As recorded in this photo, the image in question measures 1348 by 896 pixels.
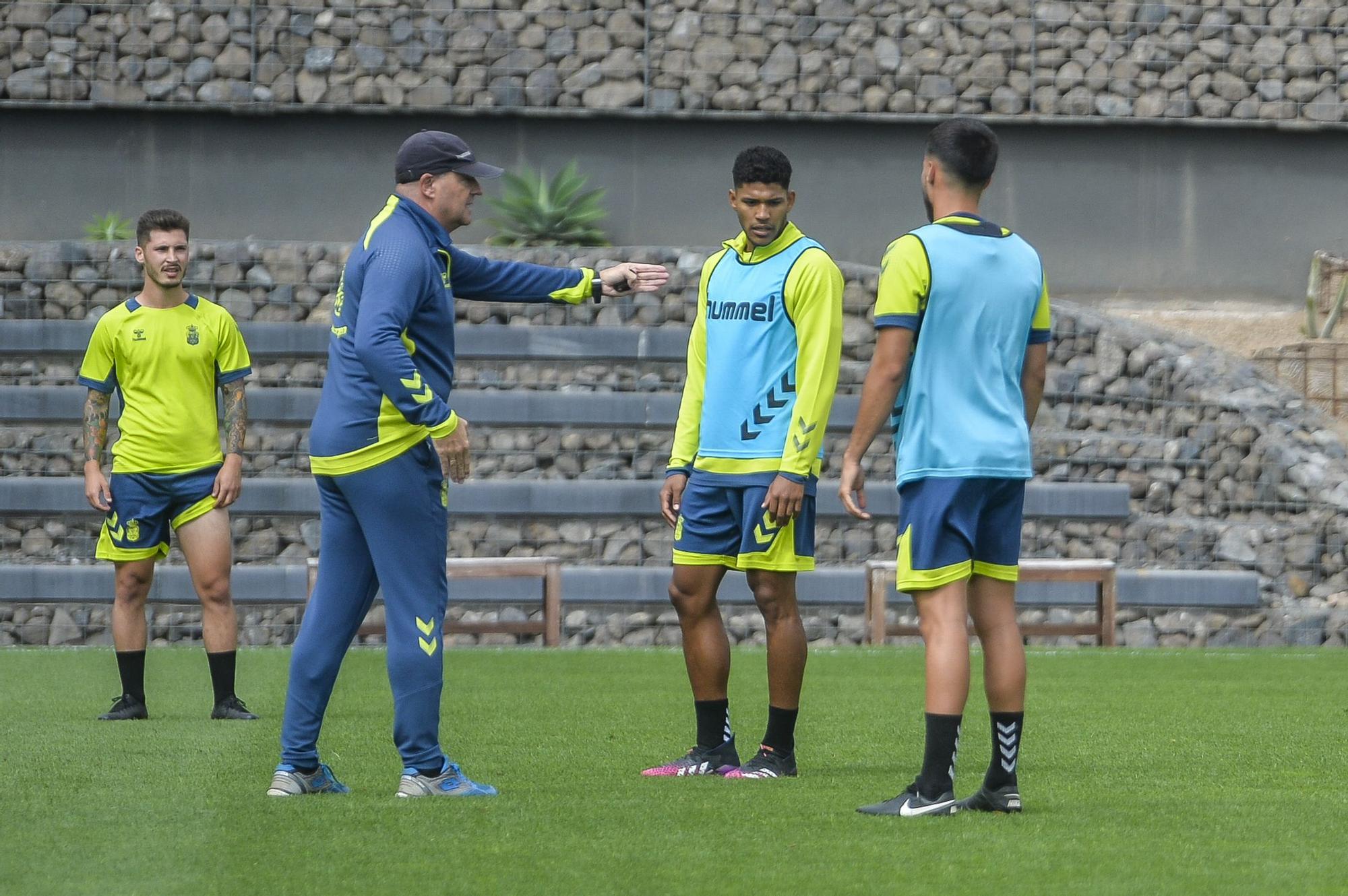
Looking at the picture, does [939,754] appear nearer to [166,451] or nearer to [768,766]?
[768,766]

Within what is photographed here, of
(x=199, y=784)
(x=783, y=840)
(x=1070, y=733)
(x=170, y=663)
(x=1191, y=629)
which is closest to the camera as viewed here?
(x=783, y=840)

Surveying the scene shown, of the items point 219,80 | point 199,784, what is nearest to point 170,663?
point 199,784

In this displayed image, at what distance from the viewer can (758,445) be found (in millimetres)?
6312

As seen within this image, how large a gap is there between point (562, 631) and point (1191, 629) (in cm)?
510

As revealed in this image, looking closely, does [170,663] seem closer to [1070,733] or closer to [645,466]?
[645,466]

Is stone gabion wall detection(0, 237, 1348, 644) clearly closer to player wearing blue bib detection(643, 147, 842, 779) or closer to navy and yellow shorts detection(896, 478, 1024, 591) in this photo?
player wearing blue bib detection(643, 147, 842, 779)

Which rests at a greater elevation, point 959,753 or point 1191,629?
point 959,753

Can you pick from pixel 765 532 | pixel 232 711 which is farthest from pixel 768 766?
pixel 232 711

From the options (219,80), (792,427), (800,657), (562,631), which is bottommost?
(562,631)

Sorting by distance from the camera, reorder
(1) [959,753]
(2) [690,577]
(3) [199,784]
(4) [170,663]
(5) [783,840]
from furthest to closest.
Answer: (4) [170,663] < (1) [959,753] < (2) [690,577] < (3) [199,784] < (5) [783,840]

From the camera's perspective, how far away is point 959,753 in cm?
695

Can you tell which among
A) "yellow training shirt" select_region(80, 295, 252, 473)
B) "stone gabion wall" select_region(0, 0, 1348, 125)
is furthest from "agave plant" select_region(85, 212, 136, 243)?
"yellow training shirt" select_region(80, 295, 252, 473)

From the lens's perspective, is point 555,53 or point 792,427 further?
point 555,53

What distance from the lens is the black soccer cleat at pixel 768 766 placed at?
6.24 m
